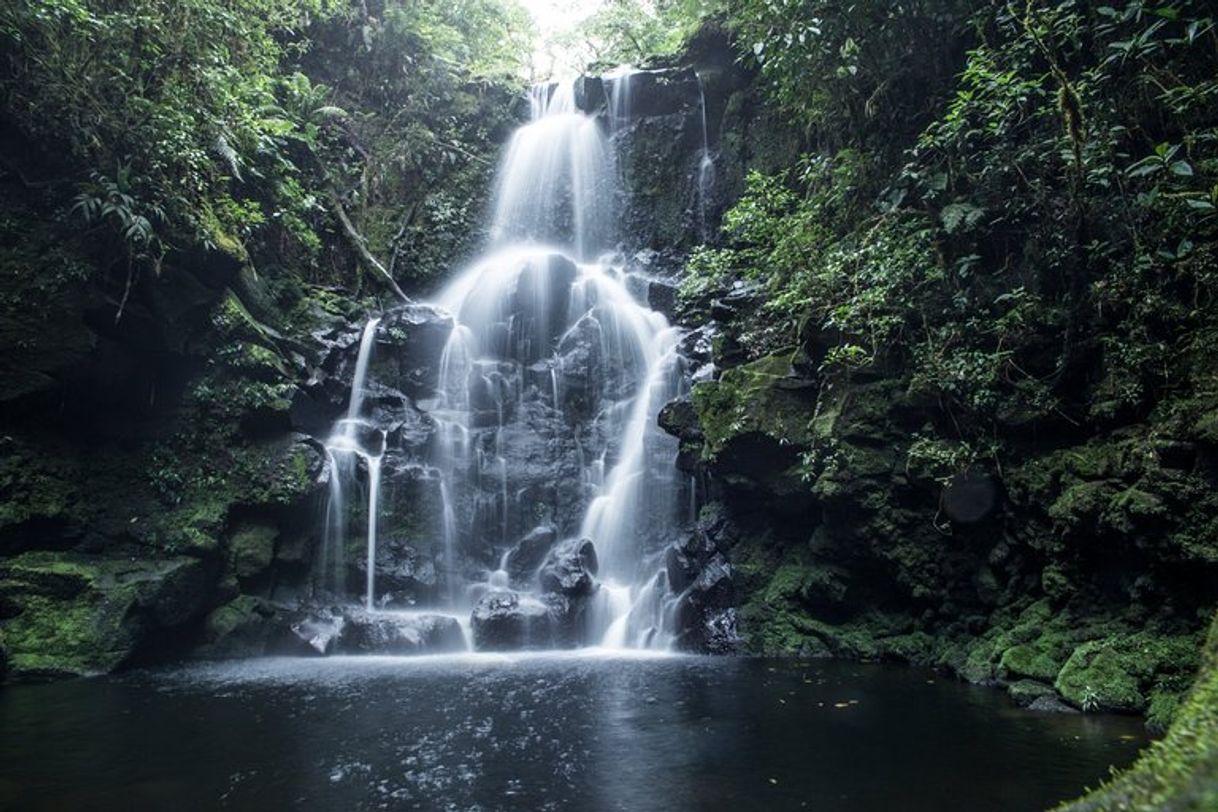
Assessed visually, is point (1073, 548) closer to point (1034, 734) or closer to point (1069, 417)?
point (1069, 417)

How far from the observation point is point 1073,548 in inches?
341

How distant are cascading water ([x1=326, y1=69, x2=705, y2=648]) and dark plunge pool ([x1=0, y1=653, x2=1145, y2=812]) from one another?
389 cm

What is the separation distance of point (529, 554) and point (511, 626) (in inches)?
96.5

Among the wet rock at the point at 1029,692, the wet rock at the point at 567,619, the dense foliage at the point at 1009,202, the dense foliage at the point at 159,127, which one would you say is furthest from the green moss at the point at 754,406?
the dense foliage at the point at 159,127

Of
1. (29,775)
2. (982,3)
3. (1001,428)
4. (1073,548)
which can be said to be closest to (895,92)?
(982,3)

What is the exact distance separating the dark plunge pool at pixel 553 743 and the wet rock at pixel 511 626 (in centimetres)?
226

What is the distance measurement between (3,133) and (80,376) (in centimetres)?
397

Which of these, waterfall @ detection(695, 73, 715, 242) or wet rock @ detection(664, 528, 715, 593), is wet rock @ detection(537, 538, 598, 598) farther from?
waterfall @ detection(695, 73, 715, 242)

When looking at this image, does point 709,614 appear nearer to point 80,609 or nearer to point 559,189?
point 80,609

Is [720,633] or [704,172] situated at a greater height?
[704,172]

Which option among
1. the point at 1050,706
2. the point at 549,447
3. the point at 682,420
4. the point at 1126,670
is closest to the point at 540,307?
the point at 549,447

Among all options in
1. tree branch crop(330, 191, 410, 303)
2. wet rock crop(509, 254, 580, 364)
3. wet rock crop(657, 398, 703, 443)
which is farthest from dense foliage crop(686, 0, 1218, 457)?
tree branch crop(330, 191, 410, 303)

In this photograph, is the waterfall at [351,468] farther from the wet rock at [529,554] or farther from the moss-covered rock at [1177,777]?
the moss-covered rock at [1177,777]

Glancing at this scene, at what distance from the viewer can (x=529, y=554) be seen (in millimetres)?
14914
